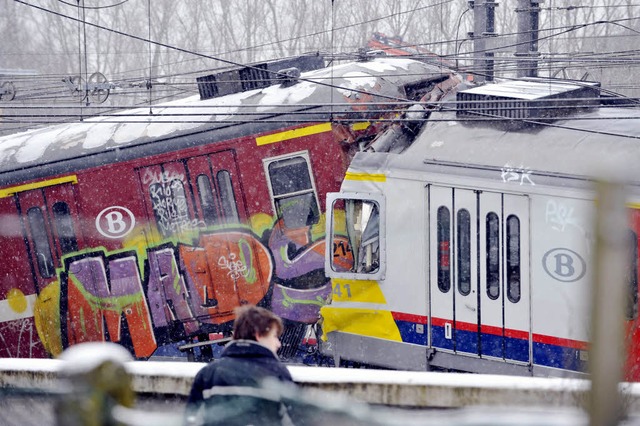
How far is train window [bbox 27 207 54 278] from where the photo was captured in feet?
40.0

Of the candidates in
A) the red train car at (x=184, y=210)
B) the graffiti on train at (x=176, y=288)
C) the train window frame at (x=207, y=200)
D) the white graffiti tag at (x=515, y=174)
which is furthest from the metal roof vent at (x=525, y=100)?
the train window frame at (x=207, y=200)

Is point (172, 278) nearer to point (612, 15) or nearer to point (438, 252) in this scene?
point (438, 252)

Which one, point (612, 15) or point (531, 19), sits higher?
point (531, 19)

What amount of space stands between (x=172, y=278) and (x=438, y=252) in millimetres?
3774

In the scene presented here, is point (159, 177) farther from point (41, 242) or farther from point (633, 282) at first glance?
point (633, 282)

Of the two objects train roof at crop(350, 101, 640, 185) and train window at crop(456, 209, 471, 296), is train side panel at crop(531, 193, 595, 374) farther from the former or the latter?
train window at crop(456, 209, 471, 296)

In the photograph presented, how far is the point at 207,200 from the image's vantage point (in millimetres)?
11547

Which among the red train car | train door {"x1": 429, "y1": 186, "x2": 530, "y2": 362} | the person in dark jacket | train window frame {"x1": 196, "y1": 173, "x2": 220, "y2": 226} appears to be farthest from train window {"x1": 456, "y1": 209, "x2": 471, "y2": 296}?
the person in dark jacket

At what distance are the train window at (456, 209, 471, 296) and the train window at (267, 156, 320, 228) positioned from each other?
2361 mm

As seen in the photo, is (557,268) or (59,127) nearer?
(557,268)

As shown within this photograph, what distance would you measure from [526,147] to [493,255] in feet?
3.92

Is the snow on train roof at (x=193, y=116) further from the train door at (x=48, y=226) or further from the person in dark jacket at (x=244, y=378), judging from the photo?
the person in dark jacket at (x=244, y=378)

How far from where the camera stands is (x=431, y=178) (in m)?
9.70

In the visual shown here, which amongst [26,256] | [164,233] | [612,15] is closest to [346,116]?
[164,233]
